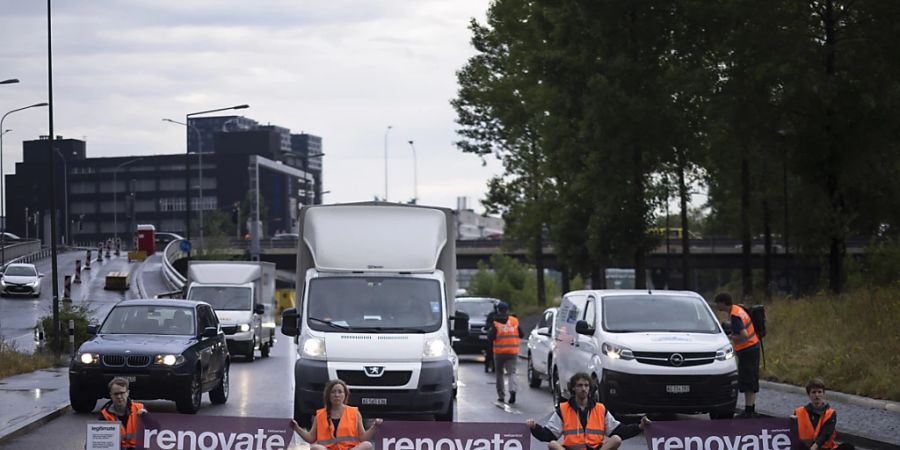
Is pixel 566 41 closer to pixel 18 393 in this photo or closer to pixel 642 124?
pixel 642 124

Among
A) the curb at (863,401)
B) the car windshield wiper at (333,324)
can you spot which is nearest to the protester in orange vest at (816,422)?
the car windshield wiper at (333,324)

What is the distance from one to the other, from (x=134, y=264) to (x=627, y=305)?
76.2 m

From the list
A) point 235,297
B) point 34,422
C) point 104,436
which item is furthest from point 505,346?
point 235,297

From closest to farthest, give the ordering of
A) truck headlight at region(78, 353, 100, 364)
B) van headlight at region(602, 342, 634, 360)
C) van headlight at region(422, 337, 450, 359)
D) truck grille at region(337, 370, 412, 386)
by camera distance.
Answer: truck grille at region(337, 370, 412, 386)
van headlight at region(422, 337, 450, 359)
van headlight at region(602, 342, 634, 360)
truck headlight at region(78, 353, 100, 364)

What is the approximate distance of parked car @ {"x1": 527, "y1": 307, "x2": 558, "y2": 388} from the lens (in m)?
23.2

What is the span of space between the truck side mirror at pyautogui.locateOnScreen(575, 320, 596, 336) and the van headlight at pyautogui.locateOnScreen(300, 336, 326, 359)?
4076 mm

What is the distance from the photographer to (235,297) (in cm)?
3606

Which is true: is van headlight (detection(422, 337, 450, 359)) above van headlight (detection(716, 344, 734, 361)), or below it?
above

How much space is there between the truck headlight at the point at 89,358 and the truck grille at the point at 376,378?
420 cm

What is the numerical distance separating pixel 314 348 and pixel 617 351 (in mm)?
4309

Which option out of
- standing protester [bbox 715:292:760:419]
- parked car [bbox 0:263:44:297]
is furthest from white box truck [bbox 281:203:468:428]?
parked car [bbox 0:263:44:297]

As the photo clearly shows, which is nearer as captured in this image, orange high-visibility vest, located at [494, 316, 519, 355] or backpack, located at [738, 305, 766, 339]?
backpack, located at [738, 305, 766, 339]

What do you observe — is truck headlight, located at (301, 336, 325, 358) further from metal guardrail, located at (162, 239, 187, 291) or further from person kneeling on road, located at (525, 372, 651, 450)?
metal guardrail, located at (162, 239, 187, 291)

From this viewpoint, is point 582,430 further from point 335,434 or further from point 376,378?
point 376,378
